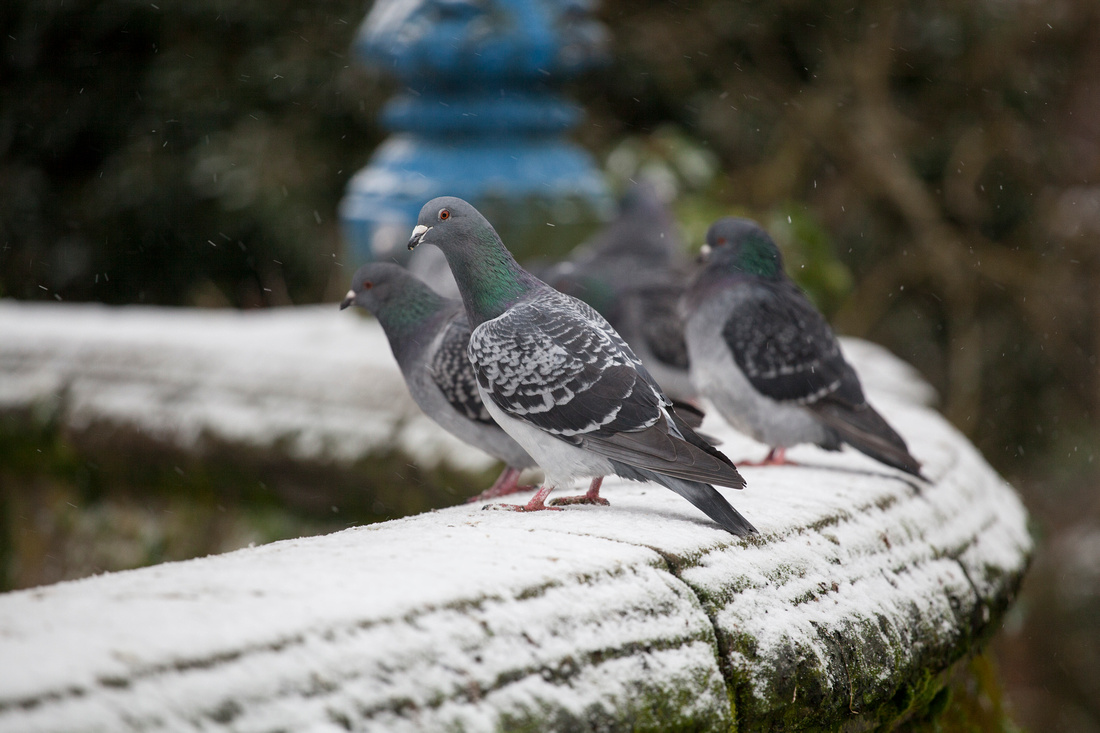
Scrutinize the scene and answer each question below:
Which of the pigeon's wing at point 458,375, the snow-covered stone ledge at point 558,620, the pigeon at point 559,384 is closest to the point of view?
the snow-covered stone ledge at point 558,620

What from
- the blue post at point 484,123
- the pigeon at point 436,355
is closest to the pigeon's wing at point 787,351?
the pigeon at point 436,355

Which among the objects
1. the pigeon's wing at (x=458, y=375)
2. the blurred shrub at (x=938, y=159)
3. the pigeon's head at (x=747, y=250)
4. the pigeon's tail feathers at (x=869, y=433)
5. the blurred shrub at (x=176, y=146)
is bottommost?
the blurred shrub at (x=176, y=146)

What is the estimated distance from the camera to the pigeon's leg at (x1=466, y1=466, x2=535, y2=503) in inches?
123

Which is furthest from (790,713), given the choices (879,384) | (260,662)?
(879,384)

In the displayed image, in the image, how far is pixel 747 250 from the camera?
3.51 meters

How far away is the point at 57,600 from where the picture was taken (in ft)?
5.09

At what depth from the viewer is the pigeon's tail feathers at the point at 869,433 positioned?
9.52 ft

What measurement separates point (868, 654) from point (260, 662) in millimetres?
1159

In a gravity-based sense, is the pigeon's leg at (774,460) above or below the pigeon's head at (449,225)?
below

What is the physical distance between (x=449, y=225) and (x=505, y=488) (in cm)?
95

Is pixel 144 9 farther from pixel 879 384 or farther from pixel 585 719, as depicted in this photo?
pixel 585 719

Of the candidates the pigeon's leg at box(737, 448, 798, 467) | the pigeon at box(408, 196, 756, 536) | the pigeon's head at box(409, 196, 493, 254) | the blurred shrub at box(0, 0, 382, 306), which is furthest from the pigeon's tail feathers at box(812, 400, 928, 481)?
the blurred shrub at box(0, 0, 382, 306)

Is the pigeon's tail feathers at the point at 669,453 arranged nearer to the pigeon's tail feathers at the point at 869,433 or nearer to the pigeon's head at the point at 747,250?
the pigeon's tail feathers at the point at 869,433

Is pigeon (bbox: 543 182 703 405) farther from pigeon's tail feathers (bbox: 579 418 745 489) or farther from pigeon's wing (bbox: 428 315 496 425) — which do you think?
pigeon's tail feathers (bbox: 579 418 745 489)
